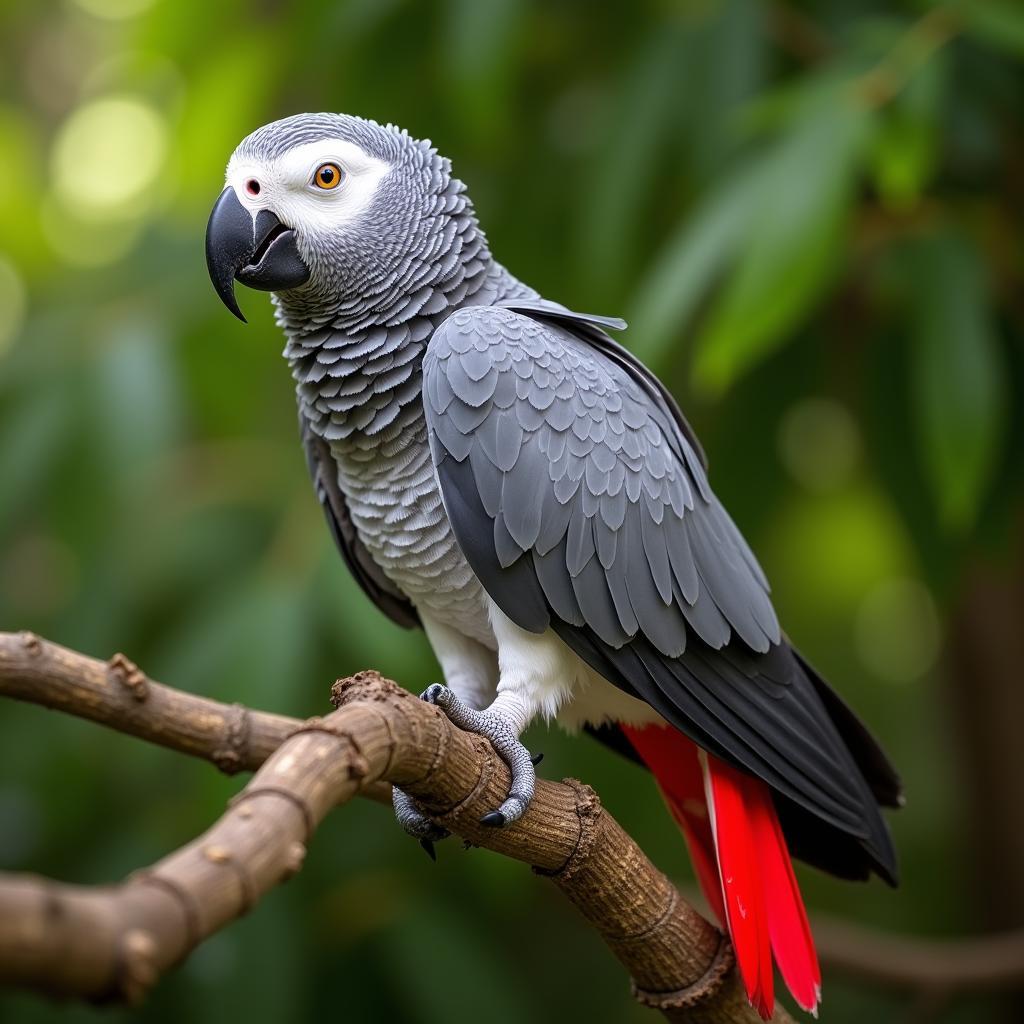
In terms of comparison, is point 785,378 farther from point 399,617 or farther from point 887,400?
point 399,617

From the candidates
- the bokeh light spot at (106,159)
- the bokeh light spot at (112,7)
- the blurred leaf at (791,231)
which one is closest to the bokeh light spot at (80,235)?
the bokeh light spot at (106,159)

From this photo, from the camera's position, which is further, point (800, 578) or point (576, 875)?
point (800, 578)

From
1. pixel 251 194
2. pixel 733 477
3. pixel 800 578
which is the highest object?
pixel 251 194

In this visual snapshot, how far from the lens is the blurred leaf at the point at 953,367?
158 cm

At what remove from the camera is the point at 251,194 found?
4.00 feet

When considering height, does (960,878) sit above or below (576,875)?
below

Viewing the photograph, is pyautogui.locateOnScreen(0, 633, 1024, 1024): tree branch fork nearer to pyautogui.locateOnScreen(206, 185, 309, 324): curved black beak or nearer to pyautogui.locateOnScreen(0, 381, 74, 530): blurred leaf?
pyautogui.locateOnScreen(206, 185, 309, 324): curved black beak

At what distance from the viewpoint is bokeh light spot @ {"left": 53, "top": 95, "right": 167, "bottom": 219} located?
110 inches

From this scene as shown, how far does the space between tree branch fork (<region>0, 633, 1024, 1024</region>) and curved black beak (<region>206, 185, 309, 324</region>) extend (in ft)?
1.39

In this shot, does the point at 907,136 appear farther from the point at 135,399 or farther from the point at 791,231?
the point at 135,399

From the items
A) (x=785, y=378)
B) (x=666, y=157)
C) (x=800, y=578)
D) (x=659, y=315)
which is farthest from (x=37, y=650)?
(x=800, y=578)

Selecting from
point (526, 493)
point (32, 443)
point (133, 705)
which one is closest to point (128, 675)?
point (133, 705)

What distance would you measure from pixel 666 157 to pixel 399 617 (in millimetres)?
1150

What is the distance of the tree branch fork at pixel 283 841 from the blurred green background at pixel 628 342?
65 cm
